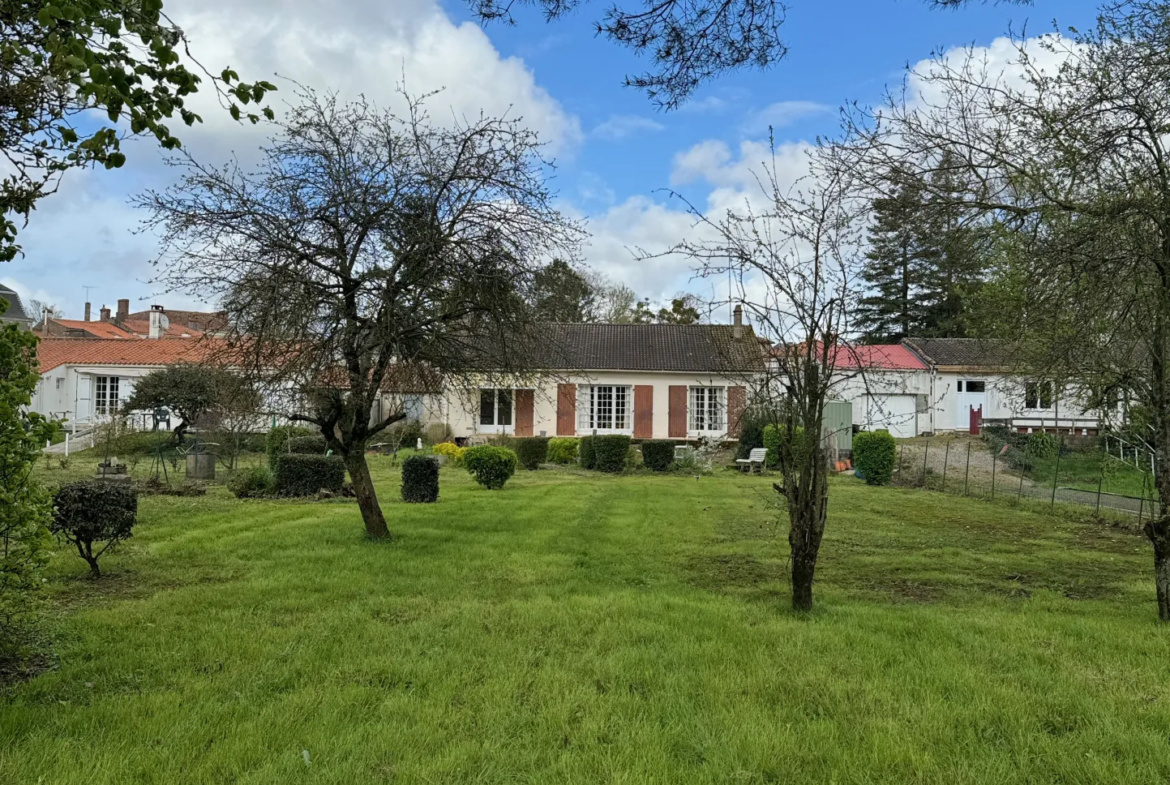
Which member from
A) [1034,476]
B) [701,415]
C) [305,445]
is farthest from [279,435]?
[1034,476]

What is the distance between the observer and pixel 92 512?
21.3 ft

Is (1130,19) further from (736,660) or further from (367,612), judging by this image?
(367,612)

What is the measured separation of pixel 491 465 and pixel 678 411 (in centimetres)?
1333

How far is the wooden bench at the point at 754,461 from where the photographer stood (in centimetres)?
2084

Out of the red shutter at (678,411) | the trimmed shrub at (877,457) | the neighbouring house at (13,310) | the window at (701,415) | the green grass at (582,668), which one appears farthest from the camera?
the red shutter at (678,411)

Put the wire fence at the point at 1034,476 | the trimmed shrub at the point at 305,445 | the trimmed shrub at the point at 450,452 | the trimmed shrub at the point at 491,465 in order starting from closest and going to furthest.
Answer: the wire fence at the point at 1034,476 → the trimmed shrub at the point at 491,465 → the trimmed shrub at the point at 305,445 → the trimmed shrub at the point at 450,452

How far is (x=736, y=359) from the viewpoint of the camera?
6.40 metres

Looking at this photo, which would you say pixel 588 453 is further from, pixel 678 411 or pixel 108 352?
pixel 108 352

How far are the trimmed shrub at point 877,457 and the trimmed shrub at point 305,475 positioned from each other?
12.8 m

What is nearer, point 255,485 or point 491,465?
point 255,485

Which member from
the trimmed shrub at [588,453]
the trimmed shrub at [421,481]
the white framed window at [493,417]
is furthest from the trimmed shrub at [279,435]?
the white framed window at [493,417]

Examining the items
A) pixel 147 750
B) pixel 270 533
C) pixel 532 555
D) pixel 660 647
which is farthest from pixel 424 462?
pixel 147 750

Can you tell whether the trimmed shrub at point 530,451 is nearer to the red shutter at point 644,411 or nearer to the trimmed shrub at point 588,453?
the trimmed shrub at point 588,453

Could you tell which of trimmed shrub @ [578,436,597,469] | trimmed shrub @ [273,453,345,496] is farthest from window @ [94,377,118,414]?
trimmed shrub @ [578,436,597,469]
